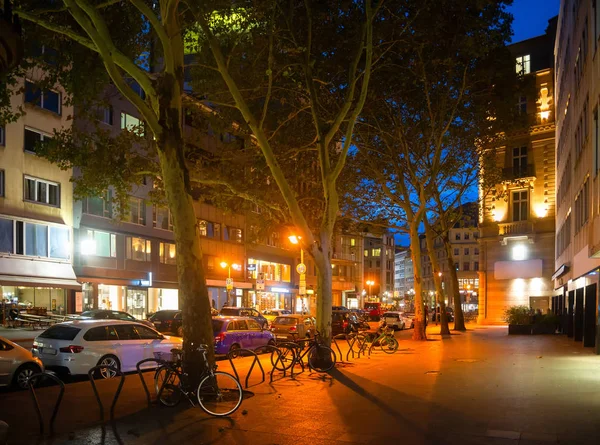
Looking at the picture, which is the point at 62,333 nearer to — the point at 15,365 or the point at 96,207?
the point at 15,365

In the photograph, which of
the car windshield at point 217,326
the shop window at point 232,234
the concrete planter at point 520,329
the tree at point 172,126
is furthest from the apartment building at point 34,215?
the concrete planter at point 520,329

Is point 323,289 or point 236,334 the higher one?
point 323,289

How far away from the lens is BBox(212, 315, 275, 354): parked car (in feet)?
71.7

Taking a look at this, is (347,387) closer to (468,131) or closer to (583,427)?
(583,427)

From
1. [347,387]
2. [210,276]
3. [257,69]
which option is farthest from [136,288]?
[347,387]

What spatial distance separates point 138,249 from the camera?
43.7 m

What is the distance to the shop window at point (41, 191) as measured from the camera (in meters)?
35.4

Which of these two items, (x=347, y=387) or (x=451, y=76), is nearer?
(x=347, y=387)

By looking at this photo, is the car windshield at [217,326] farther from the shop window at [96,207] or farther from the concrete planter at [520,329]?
the concrete planter at [520,329]

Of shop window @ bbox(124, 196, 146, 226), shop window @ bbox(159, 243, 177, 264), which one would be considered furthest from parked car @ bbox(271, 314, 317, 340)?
shop window @ bbox(159, 243, 177, 264)

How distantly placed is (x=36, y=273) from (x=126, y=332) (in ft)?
65.2

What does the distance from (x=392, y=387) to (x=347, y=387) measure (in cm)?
99

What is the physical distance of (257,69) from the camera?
19.3 metres

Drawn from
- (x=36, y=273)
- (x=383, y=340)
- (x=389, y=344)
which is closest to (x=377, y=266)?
(x=36, y=273)
